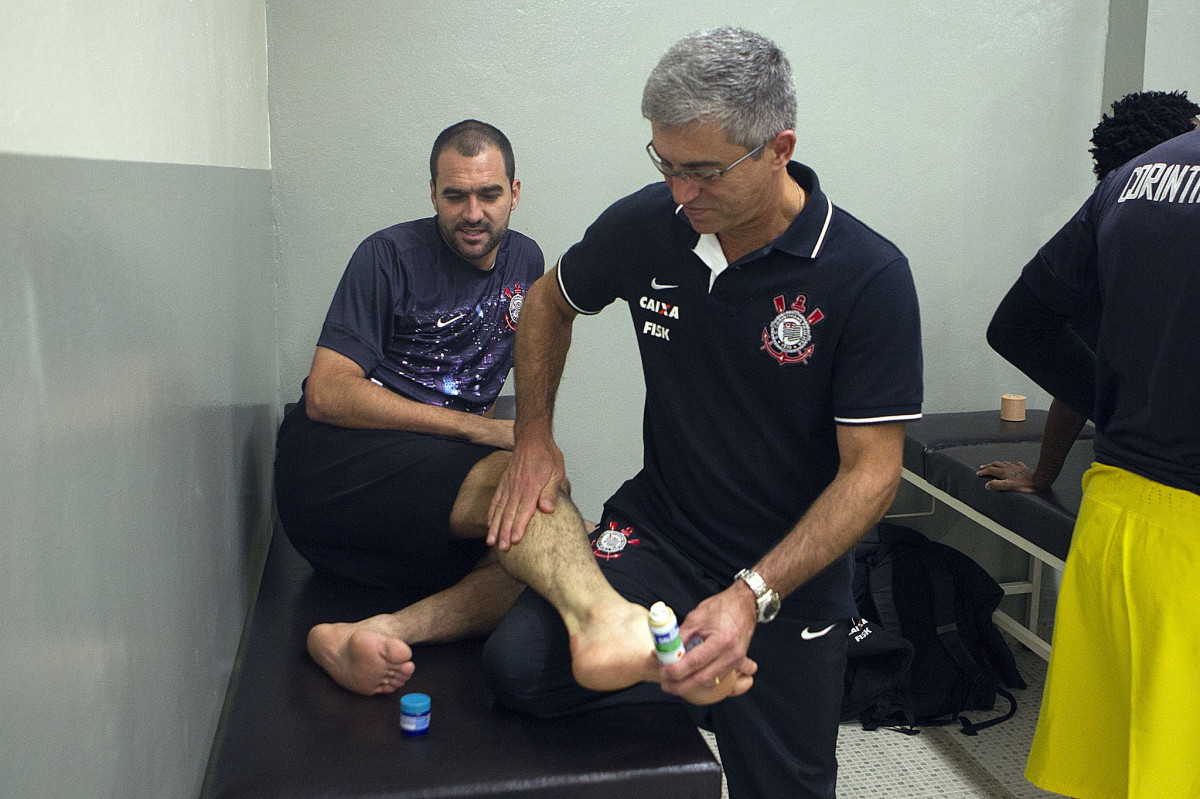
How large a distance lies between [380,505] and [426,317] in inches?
22.3

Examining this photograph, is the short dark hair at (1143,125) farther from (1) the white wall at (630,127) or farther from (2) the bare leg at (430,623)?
(2) the bare leg at (430,623)

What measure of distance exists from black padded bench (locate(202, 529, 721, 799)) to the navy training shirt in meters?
0.85

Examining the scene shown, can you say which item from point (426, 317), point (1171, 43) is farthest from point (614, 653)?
point (1171, 43)

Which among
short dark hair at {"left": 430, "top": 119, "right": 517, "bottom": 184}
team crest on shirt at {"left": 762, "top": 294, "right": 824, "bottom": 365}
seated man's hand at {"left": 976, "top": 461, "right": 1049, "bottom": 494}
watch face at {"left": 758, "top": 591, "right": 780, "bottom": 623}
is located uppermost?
short dark hair at {"left": 430, "top": 119, "right": 517, "bottom": 184}

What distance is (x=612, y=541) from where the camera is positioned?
1716 mm

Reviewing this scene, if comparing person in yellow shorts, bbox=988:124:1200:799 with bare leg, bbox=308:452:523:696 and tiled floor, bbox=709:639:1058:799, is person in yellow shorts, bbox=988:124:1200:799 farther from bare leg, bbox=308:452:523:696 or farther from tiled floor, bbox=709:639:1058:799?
bare leg, bbox=308:452:523:696

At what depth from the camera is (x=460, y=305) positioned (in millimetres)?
2395

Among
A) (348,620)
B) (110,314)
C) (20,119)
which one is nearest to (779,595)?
(348,620)

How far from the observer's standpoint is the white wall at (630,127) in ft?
9.11

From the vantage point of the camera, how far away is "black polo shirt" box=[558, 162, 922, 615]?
1514 millimetres

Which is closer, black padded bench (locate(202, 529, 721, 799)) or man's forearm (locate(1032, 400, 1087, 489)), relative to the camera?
black padded bench (locate(202, 529, 721, 799))

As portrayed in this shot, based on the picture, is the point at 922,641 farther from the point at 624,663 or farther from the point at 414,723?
the point at 414,723

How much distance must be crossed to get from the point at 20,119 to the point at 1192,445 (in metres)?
1.52

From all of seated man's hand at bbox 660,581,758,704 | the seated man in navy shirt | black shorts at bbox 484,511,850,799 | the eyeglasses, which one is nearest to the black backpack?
black shorts at bbox 484,511,850,799
